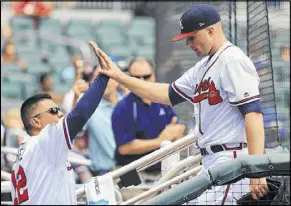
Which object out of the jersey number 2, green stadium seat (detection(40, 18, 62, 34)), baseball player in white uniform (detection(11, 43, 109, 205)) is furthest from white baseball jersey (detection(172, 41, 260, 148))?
green stadium seat (detection(40, 18, 62, 34))

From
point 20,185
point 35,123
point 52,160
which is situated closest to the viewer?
point 52,160

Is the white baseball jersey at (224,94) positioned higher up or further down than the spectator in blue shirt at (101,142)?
higher up

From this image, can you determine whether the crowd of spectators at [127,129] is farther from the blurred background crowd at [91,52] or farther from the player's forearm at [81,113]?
the player's forearm at [81,113]

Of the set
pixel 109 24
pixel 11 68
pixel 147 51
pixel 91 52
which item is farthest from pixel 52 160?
pixel 109 24

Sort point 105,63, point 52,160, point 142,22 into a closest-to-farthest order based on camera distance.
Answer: point 52,160 < point 105,63 < point 142,22

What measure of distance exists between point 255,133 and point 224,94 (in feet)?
1.23

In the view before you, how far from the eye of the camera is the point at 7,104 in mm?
14344

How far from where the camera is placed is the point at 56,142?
14.0 feet

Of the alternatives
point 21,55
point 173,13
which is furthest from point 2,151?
point 21,55

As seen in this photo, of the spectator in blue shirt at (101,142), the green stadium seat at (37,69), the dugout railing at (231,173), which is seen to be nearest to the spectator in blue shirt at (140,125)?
the spectator in blue shirt at (101,142)

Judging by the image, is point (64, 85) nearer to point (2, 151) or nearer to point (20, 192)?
point (2, 151)

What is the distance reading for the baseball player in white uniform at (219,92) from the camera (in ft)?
15.5

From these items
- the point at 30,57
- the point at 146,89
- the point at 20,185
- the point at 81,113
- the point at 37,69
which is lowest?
the point at 20,185

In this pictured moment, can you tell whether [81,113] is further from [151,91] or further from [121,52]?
[121,52]
